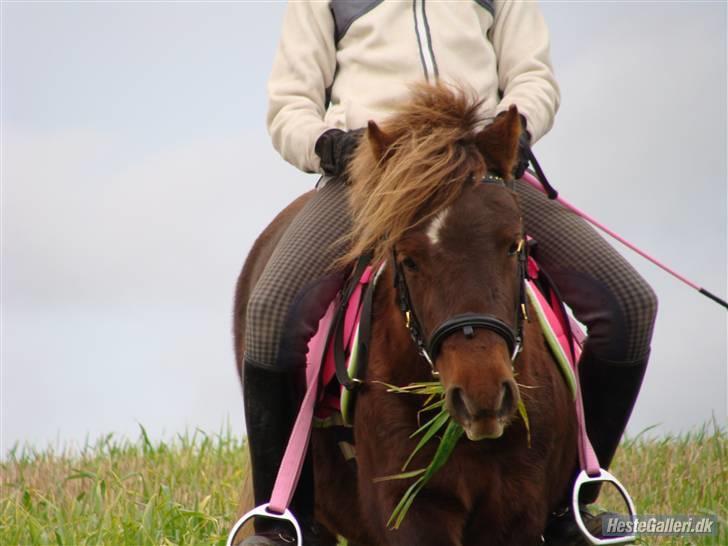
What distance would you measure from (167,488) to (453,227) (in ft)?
12.1

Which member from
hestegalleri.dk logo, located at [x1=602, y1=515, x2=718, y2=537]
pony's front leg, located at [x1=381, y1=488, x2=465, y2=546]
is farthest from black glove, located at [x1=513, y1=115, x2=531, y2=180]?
hestegalleri.dk logo, located at [x1=602, y1=515, x2=718, y2=537]

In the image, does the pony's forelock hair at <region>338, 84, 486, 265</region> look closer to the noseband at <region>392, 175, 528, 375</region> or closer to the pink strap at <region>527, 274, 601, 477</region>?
the noseband at <region>392, 175, 528, 375</region>

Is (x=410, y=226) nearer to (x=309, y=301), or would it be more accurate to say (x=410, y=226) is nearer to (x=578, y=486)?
(x=309, y=301)

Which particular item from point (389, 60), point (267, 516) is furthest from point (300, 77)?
point (267, 516)

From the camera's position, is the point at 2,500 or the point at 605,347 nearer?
the point at 605,347

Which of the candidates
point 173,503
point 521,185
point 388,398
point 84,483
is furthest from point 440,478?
point 84,483

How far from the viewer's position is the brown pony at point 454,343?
390 centimetres

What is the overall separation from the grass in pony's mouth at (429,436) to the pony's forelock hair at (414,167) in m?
0.47

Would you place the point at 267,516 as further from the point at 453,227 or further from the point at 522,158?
the point at 522,158

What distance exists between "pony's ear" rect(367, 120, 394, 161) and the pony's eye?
41 cm

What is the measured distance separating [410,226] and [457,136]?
398 mm

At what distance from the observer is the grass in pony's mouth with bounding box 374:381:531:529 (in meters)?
4.17

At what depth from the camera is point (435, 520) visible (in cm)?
433

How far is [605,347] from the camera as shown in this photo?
4.79m
